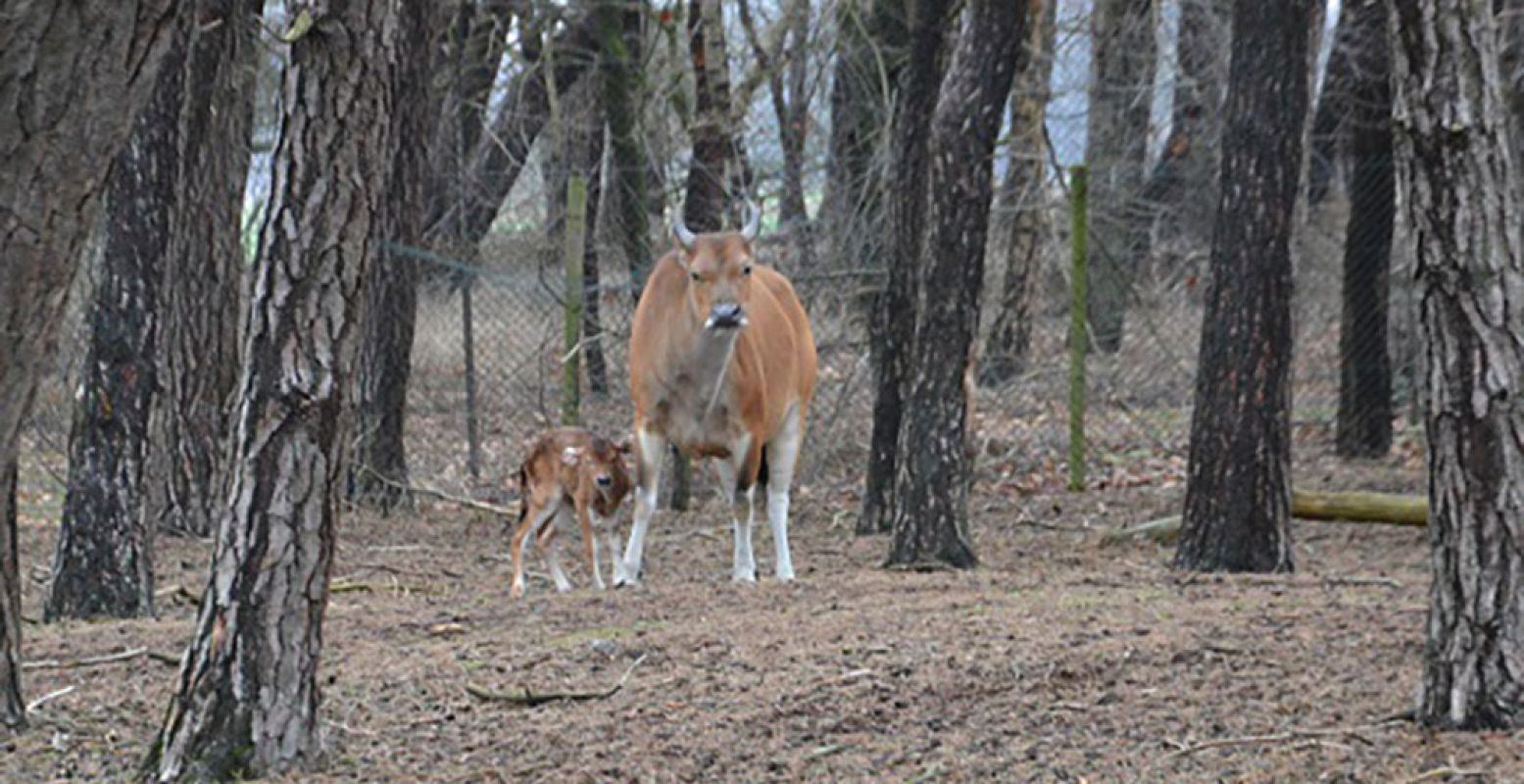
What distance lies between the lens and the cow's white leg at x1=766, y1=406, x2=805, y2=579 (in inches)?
404

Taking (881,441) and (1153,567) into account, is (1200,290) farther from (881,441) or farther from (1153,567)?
(1153,567)

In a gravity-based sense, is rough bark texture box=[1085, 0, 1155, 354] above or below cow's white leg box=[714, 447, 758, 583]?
above

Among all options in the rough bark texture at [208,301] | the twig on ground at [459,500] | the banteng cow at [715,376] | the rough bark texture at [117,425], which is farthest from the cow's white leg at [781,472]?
the rough bark texture at [117,425]

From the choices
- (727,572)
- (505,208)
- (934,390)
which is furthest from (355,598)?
(505,208)

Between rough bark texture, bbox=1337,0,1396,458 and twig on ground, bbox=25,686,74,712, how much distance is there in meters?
9.96

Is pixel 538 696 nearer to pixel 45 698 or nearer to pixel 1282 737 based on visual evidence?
pixel 45 698

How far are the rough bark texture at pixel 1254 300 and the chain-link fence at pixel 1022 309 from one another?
209 cm

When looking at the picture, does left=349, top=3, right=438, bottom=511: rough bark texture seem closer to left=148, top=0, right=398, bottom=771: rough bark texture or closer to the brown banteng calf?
the brown banteng calf

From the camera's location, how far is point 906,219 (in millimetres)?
10828

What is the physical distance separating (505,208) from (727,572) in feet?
21.1

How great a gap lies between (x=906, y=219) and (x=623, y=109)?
265 inches

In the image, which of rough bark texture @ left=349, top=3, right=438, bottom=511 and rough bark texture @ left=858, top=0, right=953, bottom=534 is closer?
rough bark texture @ left=858, top=0, right=953, bottom=534

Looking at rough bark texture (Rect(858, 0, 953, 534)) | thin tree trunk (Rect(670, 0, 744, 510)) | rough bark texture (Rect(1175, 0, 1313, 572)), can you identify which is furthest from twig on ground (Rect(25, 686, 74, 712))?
thin tree trunk (Rect(670, 0, 744, 510))

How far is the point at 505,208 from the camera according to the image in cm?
1623
